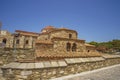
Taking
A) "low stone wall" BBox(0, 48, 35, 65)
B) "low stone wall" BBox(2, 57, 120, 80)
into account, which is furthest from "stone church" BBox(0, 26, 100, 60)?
"low stone wall" BBox(2, 57, 120, 80)

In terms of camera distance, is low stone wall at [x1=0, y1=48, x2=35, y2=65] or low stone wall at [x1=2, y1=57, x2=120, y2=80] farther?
low stone wall at [x1=0, y1=48, x2=35, y2=65]

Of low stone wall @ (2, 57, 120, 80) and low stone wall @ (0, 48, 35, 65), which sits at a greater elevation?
low stone wall @ (0, 48, 35, 65)

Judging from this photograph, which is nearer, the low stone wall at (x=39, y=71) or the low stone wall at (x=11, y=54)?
the low stone wall at (x=39, y=71)

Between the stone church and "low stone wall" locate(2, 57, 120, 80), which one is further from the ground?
the stone church

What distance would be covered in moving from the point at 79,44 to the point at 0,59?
11035mm

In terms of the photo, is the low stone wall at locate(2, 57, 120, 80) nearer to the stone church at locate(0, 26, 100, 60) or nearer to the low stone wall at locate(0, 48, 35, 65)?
the stone church at locate(0, 26, 100, 60)

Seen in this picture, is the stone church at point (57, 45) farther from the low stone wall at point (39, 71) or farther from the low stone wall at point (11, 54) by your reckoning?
the low stone wall at point (39, 71)

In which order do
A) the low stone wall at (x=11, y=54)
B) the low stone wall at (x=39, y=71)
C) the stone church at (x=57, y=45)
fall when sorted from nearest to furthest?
1. the low stone wall at (x=39, y=71)
2. the low stone wall at (x=11, y=54)
3. the stone church at (x=57, y=45)

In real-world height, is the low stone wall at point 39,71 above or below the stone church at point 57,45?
below

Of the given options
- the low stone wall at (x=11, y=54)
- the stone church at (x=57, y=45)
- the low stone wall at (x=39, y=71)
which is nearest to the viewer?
the low stone wall at (x=39, y=71)

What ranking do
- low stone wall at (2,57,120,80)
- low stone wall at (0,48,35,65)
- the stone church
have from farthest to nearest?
the stone church
low stone wall at (0,48,35,65)
low stone wall at (2,57,120,80)

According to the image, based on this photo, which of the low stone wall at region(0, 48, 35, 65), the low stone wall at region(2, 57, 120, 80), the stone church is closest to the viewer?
the low stone wall at region(2, 57, 120, 80)

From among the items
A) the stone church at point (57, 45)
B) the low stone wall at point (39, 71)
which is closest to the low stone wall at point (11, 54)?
the stone church at point (57, 45)

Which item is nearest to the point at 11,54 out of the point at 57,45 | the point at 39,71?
the point at 39,71
